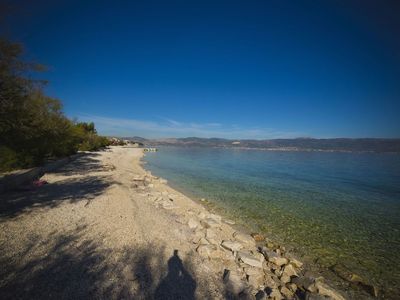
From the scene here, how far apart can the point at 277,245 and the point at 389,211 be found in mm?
11527

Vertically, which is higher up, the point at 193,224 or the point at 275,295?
the point at 193,224

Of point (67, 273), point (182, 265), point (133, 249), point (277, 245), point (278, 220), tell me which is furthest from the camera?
point (278, 220)

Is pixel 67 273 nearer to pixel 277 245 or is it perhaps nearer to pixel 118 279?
pixel 118 279

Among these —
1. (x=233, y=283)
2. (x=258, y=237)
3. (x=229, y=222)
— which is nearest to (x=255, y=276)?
(x=233, y=283)

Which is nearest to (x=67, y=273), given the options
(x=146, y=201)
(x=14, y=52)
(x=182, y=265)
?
(x=182, y=265)

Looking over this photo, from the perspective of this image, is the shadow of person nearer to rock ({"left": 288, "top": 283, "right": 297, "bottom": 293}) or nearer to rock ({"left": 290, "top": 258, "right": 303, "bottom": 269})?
rock ({"left": 288, "top": 283, "right": 297, "bottom": 293})

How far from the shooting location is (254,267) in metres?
5.82

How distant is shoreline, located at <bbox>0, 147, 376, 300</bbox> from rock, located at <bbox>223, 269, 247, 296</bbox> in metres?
0.03

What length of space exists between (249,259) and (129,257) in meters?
3.55

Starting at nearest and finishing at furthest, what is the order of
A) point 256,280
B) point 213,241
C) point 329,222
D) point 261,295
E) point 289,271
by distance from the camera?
point 261,295, point 256,280, point 289,271, point 213,241, point 329,222

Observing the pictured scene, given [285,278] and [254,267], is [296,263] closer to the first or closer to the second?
[285,278]

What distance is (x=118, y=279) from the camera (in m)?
4.63

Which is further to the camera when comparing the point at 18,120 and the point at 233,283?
the point at 18,120

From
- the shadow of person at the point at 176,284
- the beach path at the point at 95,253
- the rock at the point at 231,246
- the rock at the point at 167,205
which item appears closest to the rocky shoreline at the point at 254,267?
the rock at the point at 231,246
